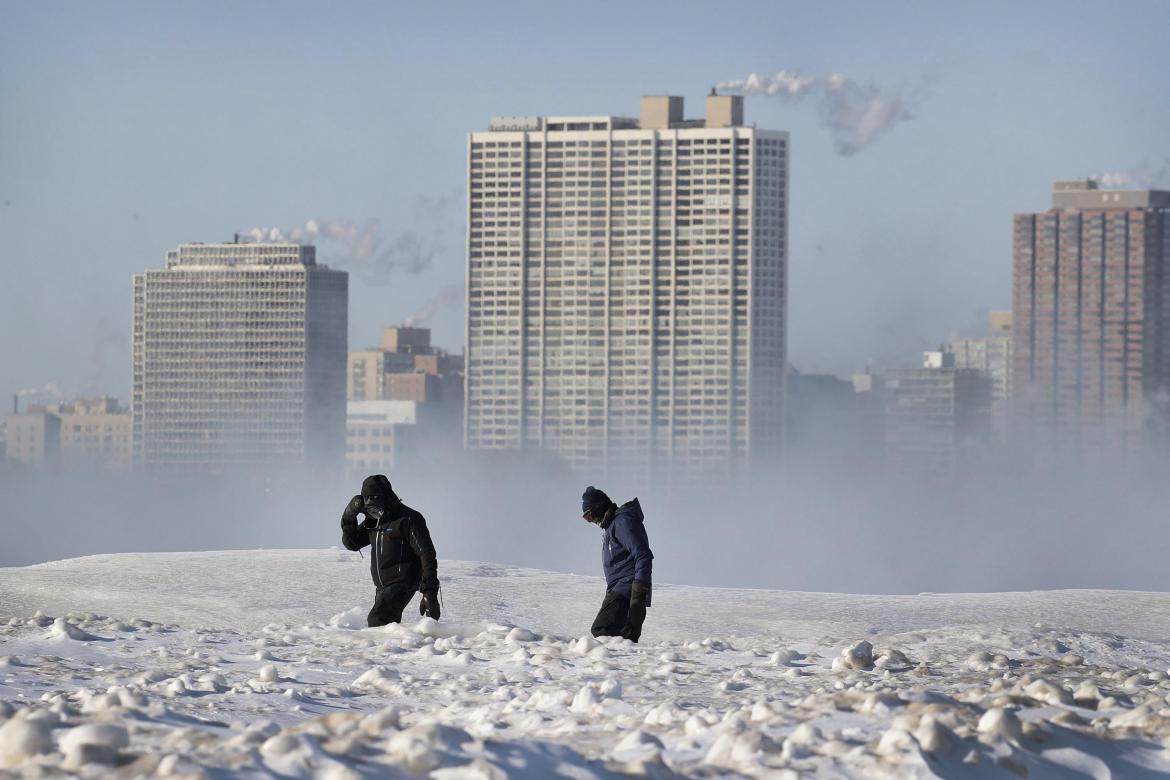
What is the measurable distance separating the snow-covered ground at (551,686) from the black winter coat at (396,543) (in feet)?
1.87

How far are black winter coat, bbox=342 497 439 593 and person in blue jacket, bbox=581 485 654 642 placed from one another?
142 cm

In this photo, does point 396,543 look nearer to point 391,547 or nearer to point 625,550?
point 391,547

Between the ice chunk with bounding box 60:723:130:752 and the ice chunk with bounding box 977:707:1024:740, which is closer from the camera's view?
the ice chunk with bounding box 60:723:130:752

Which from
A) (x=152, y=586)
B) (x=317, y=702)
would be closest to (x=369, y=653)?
(x=317, y=702)

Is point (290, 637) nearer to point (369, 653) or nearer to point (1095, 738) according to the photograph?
point (369, 653)

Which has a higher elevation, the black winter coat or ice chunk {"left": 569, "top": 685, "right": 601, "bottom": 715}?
the black winter coat

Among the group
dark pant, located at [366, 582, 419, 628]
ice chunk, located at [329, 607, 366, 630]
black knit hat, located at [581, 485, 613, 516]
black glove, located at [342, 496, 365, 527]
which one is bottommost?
ice chunk, located at [329, 607, 366, 630]

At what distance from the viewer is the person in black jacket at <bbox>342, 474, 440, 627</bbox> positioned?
14.5 meters

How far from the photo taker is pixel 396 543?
48.3 ft

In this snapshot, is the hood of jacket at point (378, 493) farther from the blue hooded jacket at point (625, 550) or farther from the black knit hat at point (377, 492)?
the blue hooded jacket at point (625, 550)

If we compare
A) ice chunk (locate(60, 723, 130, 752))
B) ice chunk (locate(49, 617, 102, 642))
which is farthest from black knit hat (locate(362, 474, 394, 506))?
ice chunk (locate(60, 723, 130, 752))

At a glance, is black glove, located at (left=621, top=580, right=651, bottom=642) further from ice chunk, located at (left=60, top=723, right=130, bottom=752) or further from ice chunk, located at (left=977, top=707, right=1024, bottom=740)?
ice chunk, located at (left=60, top=723, right=130, bottom=752)

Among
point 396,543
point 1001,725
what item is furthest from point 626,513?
point 1001,725

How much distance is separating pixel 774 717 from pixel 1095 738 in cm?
165
